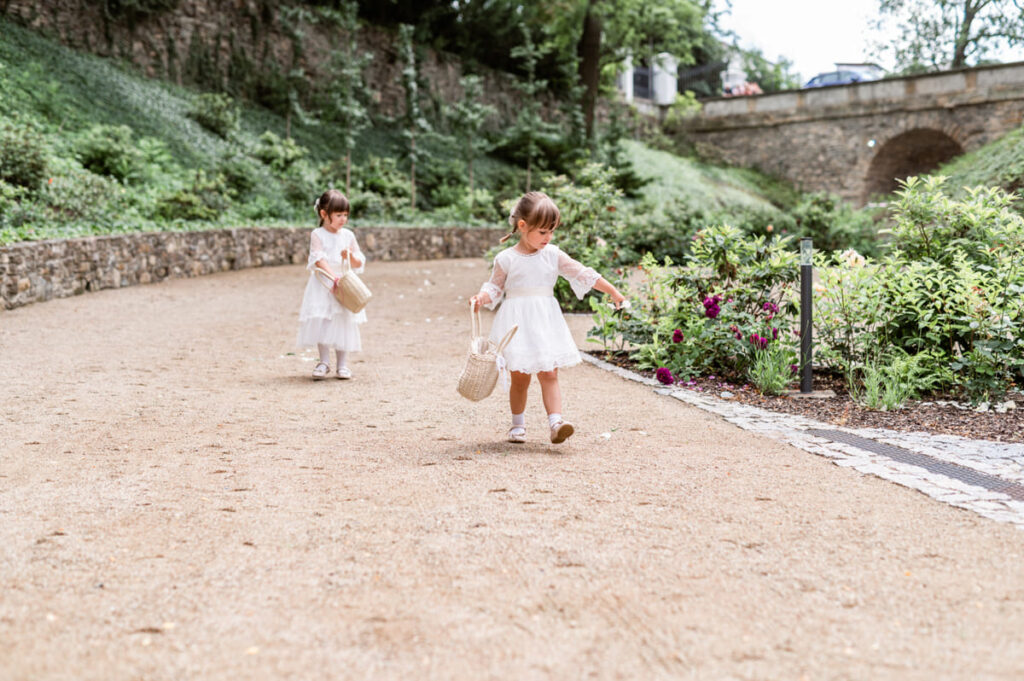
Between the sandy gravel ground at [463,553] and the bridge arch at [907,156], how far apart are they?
1145 inches

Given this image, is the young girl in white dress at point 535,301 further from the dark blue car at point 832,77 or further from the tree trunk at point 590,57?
the dark blue car at point 832,77

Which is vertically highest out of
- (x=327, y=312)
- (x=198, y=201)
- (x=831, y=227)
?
(x=198, y=201)

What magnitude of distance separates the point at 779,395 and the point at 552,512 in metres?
3.38

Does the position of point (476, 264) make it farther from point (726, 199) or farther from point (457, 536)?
point (457, 536)

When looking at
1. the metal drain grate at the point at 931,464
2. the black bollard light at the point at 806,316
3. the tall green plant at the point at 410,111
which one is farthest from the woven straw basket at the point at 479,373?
the tall green plant at the point at 410,111

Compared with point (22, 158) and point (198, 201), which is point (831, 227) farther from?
point (22, 158)

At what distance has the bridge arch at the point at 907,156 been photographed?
31016 millimetres

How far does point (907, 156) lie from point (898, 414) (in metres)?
30.3

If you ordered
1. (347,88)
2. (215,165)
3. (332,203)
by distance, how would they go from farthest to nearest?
(347,88) → (215,165) → (332,203)

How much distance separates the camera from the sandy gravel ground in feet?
7.82

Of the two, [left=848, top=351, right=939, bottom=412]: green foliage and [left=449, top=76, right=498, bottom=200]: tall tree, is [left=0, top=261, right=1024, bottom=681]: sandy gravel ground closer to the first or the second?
[left=848, top=351, right=939, bottom=412]: green foliage

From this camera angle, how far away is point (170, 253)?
47.0 ft

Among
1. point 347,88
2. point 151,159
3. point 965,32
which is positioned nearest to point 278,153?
point 347,88

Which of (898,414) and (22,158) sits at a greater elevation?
(22,158)
